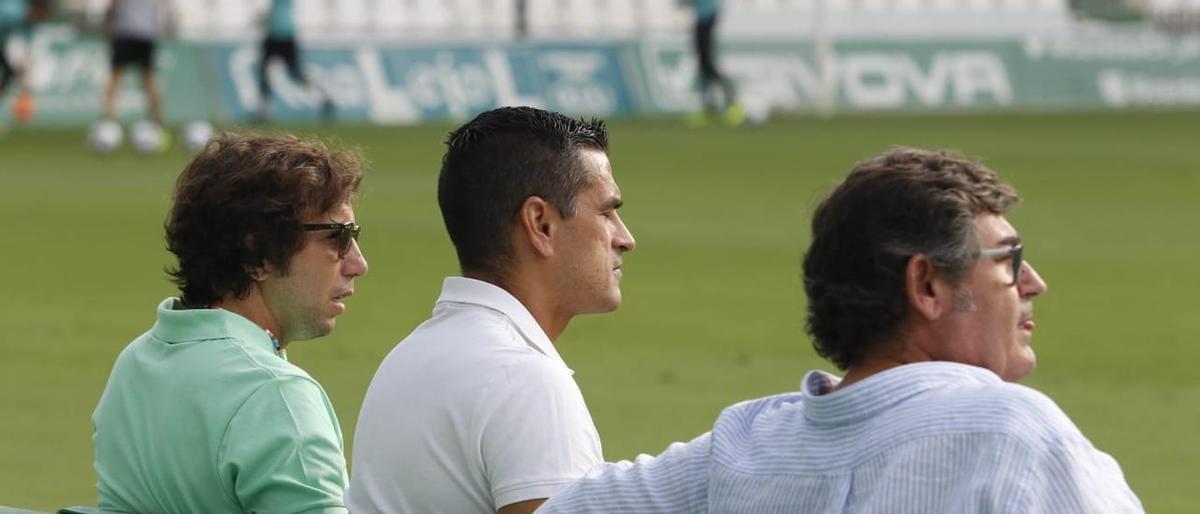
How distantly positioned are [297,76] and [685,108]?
6.83m

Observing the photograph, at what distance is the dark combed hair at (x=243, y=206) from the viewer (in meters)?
4.41

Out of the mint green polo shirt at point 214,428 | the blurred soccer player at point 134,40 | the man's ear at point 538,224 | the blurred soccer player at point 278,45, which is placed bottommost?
the blurred soccer player at point 278,45

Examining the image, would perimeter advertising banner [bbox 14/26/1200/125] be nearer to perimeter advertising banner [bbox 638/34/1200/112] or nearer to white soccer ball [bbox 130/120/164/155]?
perimeter advertising banner [bbox 638/34/1200/112]

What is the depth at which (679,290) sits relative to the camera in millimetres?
13016

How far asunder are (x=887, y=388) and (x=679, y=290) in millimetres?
9959

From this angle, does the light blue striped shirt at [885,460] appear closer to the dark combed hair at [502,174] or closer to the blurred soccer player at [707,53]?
the dark combed hair at [502,174]

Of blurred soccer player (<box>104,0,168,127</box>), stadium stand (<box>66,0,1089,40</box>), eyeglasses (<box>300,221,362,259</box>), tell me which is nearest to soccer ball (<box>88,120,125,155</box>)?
blurred soccer player (<box>104,0,168,127</box>)

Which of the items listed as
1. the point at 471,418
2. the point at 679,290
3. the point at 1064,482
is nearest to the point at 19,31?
the point at 679,290

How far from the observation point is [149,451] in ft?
13.9

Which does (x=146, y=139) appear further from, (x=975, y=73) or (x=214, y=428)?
(x=214, y=428)

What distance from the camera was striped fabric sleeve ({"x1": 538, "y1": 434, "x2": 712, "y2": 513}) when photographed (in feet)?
10.8

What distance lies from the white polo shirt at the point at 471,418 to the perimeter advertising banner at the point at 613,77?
2472 centimetres

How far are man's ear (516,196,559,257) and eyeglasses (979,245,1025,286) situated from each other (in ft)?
3.71

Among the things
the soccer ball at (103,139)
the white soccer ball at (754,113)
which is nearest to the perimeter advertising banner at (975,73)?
the white soccer ball at (754,113)
